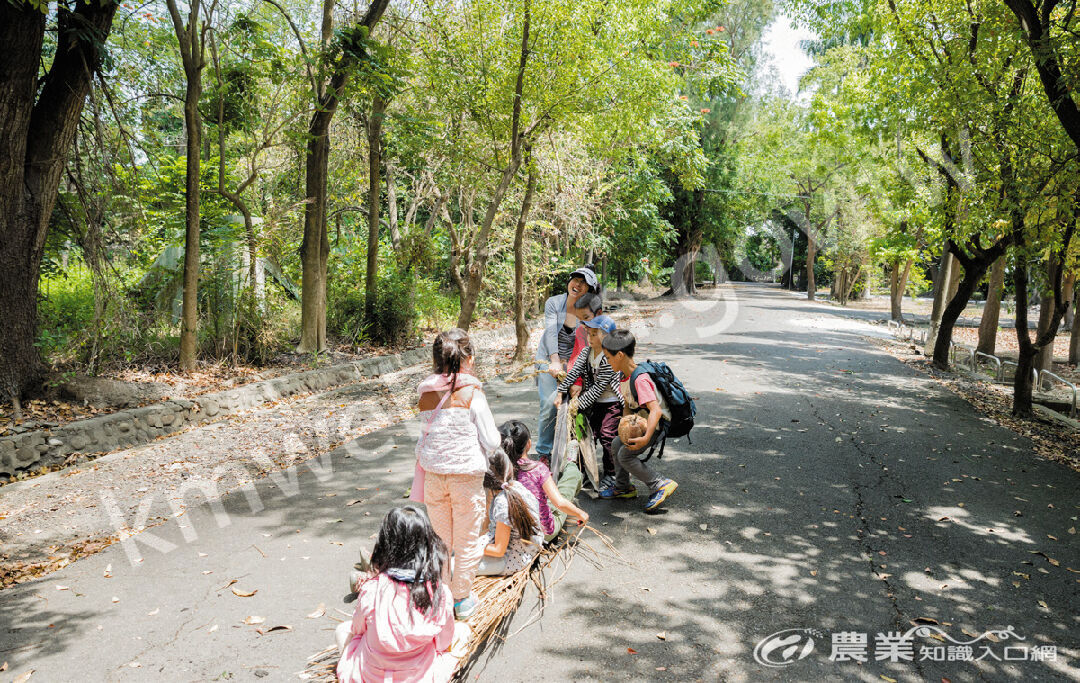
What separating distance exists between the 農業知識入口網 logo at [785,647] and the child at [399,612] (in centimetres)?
170

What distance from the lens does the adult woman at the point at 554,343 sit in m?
5.52

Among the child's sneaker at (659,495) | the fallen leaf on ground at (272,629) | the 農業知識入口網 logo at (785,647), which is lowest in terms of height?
the fallen leaf on ground at (272,629)

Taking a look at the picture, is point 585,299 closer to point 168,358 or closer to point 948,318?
point 168,358

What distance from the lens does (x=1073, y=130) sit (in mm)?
6691

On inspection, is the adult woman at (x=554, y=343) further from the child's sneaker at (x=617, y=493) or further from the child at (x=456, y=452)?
the child at (x=456, y=452)

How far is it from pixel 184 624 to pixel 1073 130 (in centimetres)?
896

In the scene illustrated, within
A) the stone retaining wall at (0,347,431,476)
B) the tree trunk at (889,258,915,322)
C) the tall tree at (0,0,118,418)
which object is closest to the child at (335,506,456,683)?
the stone retaining wall at (0,347,431,476)

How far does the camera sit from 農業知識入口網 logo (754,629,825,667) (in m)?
3.40

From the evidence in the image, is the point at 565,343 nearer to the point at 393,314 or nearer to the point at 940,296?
the point at 393,314

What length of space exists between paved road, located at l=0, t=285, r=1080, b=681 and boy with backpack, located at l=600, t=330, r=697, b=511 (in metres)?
0.38

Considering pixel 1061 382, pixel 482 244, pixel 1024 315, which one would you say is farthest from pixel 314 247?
pixel 1061 382

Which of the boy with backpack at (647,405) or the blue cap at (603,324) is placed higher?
the blue cap at (603,324)

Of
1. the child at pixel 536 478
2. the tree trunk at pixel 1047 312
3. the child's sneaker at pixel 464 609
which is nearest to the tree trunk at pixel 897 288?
the tree trunk at pixel 1047 312

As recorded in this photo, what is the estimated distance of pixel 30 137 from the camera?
7.01 metres
